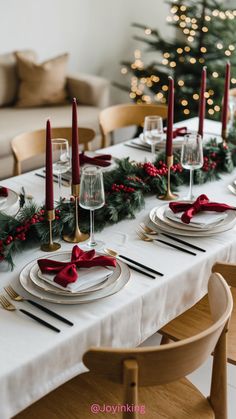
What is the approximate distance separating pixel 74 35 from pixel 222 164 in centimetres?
306

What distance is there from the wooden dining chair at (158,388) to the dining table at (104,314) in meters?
0.11

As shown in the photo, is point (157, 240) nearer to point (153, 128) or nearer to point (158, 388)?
point (158, 388)

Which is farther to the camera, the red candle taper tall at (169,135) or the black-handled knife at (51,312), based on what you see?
the red candle taper tall at (169,135)

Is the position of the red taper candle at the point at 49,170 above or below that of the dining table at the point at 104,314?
above

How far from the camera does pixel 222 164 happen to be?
2.34 m

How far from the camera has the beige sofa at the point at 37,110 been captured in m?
4.02

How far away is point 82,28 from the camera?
5000 millimetres

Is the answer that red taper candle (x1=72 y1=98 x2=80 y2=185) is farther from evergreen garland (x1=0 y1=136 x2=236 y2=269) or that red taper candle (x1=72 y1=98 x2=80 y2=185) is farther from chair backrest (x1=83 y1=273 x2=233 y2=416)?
chair backrest (x1=83 y1=273 x2=233 y2=416)

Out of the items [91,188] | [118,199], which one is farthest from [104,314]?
[118,199]

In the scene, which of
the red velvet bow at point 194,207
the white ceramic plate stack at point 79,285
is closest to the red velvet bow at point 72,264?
the white ceramic plate stack at point 79,285

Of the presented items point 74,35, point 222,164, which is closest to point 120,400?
point 222,164

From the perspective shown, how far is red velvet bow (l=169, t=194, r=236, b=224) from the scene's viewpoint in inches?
69.6

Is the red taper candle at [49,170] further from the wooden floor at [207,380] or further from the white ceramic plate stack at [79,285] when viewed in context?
the wooden floor at [207,380]

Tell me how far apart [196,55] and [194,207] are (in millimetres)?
3181
